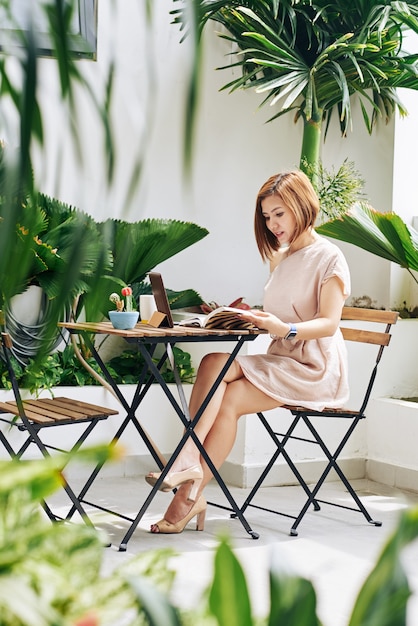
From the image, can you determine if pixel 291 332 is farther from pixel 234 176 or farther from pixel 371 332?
pixel 234 176

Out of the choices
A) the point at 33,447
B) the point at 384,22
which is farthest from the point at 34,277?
the point at 384,22

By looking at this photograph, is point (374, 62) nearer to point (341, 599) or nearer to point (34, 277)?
point (34, 277)

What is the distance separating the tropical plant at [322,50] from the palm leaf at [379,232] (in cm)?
56

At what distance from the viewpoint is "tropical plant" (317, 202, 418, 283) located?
474 cm

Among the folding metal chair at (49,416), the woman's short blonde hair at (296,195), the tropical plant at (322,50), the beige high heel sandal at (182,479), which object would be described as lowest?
the beige high heel sandal at (182,479)

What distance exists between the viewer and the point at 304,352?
158 inches

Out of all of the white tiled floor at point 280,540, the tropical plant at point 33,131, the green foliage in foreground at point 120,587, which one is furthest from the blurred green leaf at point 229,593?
the white tiled floor at point 280,540

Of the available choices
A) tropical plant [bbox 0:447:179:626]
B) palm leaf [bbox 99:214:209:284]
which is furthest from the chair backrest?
tropical plant [bbox 0:447:179:626]

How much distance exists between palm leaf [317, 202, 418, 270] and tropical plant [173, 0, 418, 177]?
0.56m

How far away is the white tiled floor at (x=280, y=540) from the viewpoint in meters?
3.14

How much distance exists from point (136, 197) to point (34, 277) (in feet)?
13.6

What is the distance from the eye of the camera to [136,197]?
1.76 ft

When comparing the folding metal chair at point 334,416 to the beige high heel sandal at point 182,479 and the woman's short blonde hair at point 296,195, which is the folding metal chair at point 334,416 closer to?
the beige high heel sandal at point 182,479

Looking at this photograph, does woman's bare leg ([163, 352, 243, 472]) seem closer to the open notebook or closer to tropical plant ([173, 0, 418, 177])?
the open notebook
